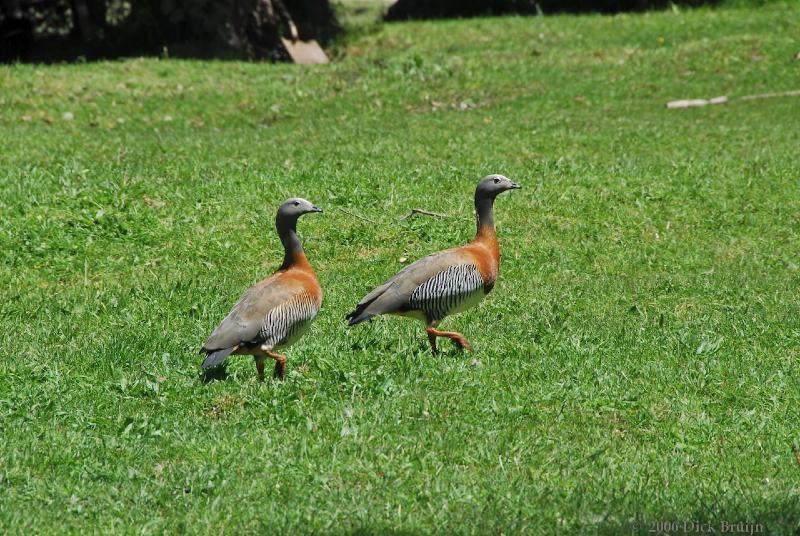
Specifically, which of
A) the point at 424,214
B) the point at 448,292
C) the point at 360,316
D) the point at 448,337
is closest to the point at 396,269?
the point at 424,214

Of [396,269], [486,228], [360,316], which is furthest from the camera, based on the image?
[396,269]

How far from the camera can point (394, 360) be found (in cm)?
841

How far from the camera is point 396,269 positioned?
40.2 feet

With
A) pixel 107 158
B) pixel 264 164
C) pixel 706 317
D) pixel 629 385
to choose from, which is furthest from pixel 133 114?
pixel 629 385

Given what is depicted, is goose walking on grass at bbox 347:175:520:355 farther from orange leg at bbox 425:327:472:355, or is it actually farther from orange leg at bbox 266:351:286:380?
orange leg at bbox 266:351:286:380

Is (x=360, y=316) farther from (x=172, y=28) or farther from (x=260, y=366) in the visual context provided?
(x=172, y=28)

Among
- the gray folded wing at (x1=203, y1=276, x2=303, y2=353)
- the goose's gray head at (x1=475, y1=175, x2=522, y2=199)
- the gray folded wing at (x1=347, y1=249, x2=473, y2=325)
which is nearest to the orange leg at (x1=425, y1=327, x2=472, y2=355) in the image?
the gray folded wing at (x1=347, y1=249, x2=473, y2=325)

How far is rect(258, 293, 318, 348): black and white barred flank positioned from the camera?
7.86m

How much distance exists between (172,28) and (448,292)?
17.6 m

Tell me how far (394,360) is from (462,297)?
84cm

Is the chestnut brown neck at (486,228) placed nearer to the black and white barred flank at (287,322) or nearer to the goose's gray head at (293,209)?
the goose's gray head at (293,209)

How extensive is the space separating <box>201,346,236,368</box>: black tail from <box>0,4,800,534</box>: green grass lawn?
316 millimetres

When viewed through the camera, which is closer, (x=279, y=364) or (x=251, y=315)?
(x=251, y=315)

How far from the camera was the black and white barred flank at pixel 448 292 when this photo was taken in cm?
874
